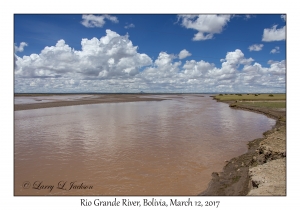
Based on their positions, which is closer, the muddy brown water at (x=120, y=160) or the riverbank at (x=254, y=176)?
the riverbank at (x=254, y=176)

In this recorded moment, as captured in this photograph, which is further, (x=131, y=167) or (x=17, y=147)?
(x=17, y=147)

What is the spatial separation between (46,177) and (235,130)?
56.1ft

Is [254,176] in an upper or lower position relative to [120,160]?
upper

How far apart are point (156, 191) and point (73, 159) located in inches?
231

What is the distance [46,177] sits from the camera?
29.1 ft

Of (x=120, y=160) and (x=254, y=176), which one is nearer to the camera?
(x=254, y=176)

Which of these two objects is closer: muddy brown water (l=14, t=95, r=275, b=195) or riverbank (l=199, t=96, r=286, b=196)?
riverbank (l=199, t=96, r=286, b=196)

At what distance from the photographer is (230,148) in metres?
13.2

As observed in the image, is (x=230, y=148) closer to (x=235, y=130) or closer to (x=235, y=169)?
(x=235, y=169)

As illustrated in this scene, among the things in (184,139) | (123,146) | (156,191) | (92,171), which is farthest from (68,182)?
(184,139)
